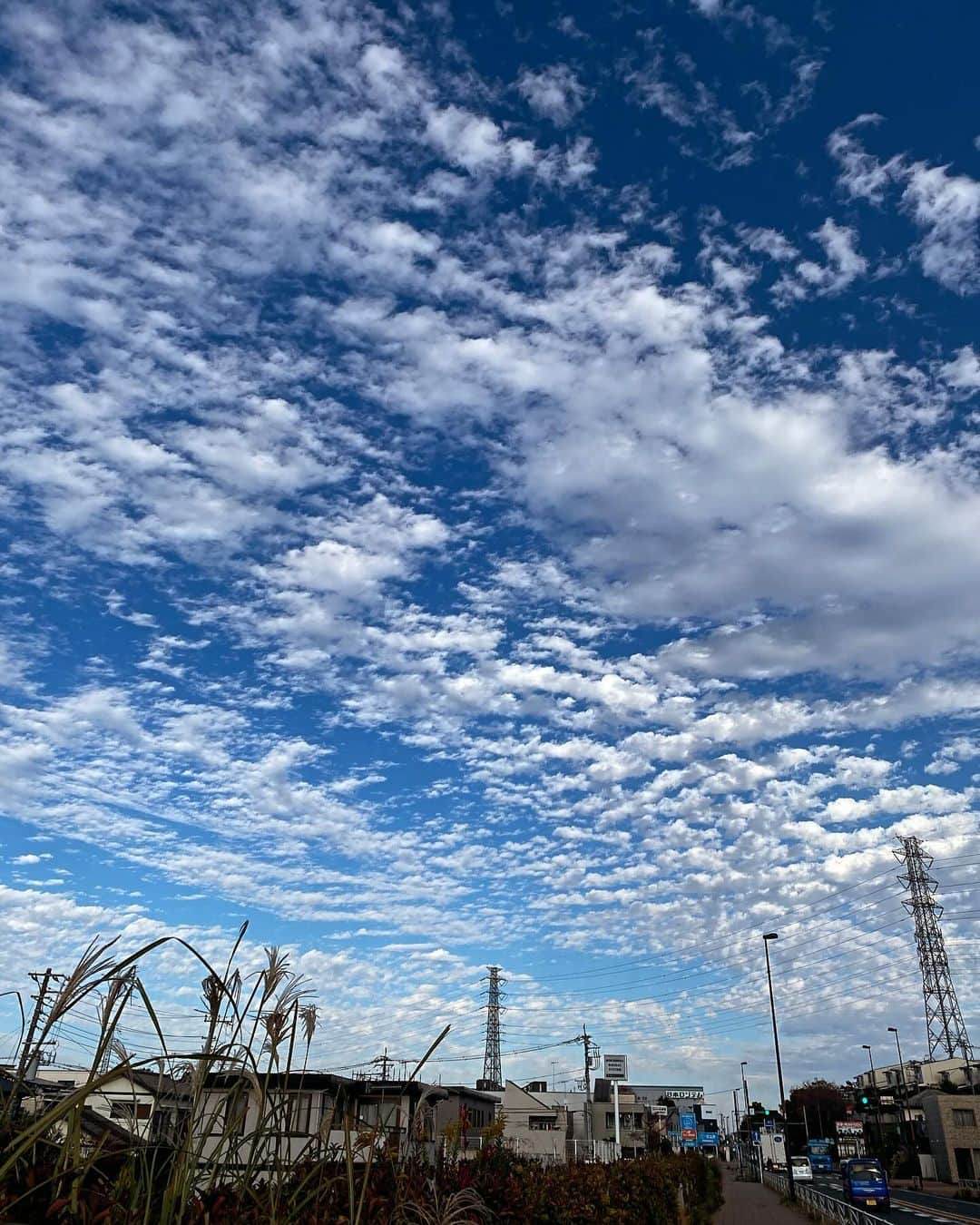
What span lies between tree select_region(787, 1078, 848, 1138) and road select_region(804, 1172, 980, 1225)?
7302 cm

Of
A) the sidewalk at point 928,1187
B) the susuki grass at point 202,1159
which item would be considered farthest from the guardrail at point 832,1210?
the susuki grass at point 202,1159

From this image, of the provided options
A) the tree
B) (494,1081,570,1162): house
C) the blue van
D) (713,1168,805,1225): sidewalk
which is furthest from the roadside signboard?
the tree

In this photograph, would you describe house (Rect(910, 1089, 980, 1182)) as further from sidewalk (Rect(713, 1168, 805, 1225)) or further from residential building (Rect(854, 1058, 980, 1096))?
sidewalk (Rect(713, 1168, 805, 1225))

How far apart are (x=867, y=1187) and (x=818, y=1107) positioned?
99832 mm

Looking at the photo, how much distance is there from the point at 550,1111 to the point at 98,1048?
246ft

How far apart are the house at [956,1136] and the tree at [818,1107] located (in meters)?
53.5

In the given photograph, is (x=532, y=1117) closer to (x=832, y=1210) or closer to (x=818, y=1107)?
(x=832, y=1210)

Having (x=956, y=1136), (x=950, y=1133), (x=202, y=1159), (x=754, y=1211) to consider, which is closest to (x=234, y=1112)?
(x=202, y=1159)

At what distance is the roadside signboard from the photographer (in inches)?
1280

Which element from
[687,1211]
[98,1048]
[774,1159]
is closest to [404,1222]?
[98,1048]

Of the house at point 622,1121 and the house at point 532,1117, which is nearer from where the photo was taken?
the house at point 532,1117

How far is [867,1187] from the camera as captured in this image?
38.6m

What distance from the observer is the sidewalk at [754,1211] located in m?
29.0

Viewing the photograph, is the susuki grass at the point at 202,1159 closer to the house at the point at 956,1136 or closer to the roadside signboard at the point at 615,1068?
the roadside signboard at the point at 615,1068
